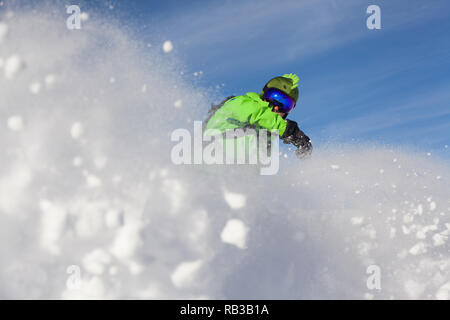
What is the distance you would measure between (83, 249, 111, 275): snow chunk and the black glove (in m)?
2.78

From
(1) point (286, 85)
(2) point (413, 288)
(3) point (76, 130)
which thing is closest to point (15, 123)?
(3) point (76, 130)

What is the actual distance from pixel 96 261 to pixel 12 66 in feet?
11.3

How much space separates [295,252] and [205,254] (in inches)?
58.7

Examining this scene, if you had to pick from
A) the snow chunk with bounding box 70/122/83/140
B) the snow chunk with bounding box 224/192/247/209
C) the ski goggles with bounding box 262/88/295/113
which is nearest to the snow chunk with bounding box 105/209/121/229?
the snow chunk with bounding box 70/122/83/140

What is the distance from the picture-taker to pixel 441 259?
6887 mm

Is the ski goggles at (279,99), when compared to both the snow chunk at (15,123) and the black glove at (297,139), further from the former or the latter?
the snow chunk at (15,123)

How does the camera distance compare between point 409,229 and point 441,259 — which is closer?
point 441,259

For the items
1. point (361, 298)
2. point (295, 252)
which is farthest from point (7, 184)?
point (361, 298)

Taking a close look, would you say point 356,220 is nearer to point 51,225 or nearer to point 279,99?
point 279,99

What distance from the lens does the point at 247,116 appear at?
16.5 ft

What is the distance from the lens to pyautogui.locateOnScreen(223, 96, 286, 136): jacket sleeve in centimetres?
503
